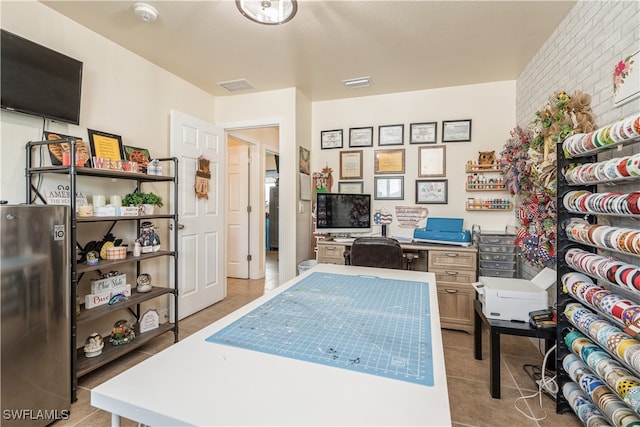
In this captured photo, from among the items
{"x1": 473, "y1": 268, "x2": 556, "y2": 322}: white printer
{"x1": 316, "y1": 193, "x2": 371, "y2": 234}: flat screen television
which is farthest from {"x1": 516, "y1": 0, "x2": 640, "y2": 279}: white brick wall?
{"x1": 316, "y1": 193, "x2": 371, "y2": 234}: flat screen television

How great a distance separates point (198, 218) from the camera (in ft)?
10.5

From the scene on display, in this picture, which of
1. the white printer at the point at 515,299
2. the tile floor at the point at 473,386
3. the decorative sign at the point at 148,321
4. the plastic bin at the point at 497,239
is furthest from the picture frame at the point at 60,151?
the plastic bin at the point at 497,239

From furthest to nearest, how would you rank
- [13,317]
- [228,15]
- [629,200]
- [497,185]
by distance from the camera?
1. [497,185]
2. [228,15]
3. [13,317]
4. [629,200]

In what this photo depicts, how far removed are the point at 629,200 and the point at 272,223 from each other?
6908mm

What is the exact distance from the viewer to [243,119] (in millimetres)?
3637

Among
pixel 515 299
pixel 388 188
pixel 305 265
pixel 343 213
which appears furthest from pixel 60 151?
pixel 515 299

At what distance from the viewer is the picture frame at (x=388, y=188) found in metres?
3.57

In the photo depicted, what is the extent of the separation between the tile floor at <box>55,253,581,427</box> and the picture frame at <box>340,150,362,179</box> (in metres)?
2.05

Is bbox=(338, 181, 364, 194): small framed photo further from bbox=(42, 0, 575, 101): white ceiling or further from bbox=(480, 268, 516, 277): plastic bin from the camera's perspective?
bbox=(480, 268, 516, 277): plastic bin

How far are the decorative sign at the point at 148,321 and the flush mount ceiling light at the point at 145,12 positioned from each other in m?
2.26

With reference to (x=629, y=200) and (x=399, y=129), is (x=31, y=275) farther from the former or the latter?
(x=399, y=129)

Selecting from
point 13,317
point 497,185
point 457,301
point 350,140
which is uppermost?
point 350,140

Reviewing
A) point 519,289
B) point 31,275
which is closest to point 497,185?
point 519,289

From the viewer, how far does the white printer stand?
6.23 feet
